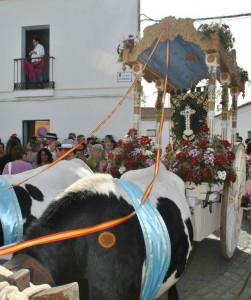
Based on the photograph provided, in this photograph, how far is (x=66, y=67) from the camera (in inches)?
524

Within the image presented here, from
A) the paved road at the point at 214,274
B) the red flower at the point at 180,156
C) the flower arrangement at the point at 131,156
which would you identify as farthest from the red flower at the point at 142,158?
the paved road at the point at 214,274

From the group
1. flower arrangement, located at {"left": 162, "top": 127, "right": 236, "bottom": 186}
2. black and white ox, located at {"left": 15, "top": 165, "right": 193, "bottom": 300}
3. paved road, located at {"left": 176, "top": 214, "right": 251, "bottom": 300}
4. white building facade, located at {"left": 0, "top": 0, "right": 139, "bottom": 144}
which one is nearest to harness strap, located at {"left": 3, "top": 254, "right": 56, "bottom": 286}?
black and white ox, located at {"left": 15, "top": 165, "right": 193, "bottom": 300}

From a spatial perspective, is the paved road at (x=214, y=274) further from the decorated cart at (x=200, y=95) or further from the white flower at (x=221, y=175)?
the white flower at (x=221, y=175)

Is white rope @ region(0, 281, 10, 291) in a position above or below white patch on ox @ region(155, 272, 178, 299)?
above

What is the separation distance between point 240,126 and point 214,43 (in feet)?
69.1

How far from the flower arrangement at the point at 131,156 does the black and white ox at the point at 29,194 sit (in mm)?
675

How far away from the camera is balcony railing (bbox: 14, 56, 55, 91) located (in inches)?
529

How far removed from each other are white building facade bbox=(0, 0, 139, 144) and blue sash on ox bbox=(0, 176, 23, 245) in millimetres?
8943

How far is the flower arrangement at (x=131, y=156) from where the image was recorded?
5.28 m

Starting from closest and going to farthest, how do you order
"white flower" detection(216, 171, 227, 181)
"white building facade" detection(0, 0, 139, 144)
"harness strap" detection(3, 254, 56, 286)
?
"harness strap" detection(3, 254, 56, 286), "white flower" detection(216, 171, 227, 181), "white building facade" detection(0, 0, 139, 144)

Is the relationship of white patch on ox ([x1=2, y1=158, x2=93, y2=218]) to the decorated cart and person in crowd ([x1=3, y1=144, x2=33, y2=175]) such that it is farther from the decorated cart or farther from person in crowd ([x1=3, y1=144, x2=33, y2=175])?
the decorated cart

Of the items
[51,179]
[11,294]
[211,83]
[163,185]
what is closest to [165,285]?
[163,185]


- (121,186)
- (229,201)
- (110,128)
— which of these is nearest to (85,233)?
(121,186)

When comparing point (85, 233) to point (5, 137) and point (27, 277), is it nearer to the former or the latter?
point (27, 277)
